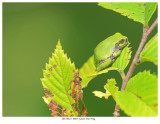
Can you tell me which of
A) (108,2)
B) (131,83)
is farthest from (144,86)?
(108,2)

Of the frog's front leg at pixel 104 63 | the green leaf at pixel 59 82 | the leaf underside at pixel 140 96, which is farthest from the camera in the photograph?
the frog's front leg at pixel 104 63

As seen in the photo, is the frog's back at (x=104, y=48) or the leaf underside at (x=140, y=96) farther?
the frog's back at (x=104, y=48)

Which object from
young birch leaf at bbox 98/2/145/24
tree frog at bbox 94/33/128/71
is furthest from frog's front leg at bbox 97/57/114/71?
young birch leaf at bbox 98/2/145/24

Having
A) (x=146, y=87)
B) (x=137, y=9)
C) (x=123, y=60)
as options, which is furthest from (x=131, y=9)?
(x=146, y=87)

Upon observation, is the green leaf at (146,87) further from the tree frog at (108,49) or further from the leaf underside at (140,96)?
the tree frog at (108,49)

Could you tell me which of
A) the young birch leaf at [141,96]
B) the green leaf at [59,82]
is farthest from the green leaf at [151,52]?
the green leaf at [59,82]

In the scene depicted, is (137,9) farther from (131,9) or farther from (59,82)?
(59,82)
